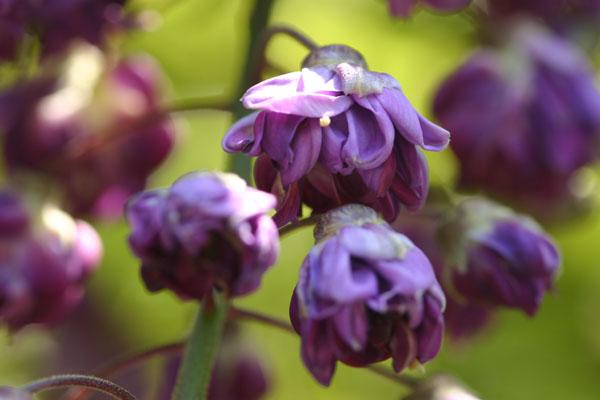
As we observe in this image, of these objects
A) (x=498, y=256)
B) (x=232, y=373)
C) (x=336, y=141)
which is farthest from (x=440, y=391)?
(x=336, y=141)

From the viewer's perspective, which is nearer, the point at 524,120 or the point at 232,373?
the point at 232,373

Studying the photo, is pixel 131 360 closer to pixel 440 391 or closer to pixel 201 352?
pixel 201 352

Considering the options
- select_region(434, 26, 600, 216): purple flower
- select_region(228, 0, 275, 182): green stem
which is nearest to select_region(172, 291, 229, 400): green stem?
select_region(228, 0, 275, 182): green stem

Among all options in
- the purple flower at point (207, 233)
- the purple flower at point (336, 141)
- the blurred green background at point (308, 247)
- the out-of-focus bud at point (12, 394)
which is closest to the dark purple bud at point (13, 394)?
the out-of-focus bud at point (12, 394)

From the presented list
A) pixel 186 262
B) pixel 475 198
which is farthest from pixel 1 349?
pixel 186 262

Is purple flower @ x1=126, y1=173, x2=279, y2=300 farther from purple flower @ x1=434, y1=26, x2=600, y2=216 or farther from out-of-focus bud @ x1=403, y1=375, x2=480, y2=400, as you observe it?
purple flower @ x1=434, y1=26, x2=600, y2=216

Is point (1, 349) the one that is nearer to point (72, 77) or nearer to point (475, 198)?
Answer: point (72, 77)
